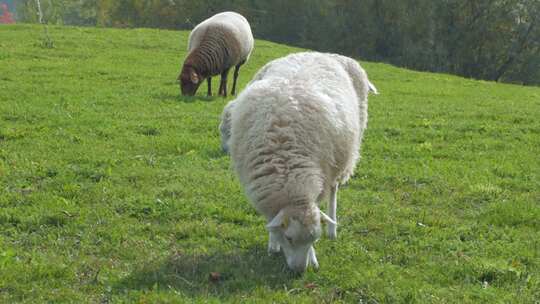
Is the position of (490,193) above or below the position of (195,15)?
above

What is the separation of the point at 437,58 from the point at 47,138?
112ft

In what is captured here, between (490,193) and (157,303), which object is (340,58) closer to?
(490,193)

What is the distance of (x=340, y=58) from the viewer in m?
7.06

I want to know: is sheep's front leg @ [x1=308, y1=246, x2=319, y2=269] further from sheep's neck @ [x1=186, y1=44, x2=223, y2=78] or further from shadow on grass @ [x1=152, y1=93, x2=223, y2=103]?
sheep's neck @ [x1=186, y1=44, x2=223, y2=78]

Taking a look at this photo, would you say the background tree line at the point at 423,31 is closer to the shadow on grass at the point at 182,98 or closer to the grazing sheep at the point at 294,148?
the shadow on grass at the point at 182,98

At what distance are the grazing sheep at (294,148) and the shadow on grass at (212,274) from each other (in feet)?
0.66

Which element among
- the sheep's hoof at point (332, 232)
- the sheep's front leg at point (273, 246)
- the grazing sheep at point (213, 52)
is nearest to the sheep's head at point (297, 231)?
the sheep's front leg at point (273, 246)

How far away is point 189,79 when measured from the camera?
1402 cm

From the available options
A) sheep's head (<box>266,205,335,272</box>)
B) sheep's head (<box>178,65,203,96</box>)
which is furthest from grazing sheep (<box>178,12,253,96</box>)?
sheep's head (<box>266,205,335,272</box>)

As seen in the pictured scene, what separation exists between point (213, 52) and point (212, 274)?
31.8 feet

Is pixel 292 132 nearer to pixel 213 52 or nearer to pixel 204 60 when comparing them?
pixel 204 60

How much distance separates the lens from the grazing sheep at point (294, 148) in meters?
5.19

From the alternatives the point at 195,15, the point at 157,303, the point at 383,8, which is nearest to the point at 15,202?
the point at 157,303

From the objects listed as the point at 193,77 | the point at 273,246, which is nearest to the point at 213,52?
the point at 193,77
